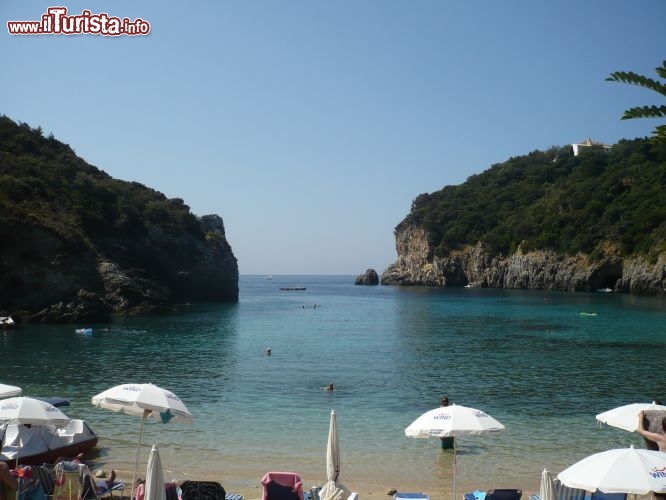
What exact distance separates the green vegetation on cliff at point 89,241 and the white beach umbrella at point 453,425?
51.3 meters

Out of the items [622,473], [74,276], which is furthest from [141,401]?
[74,276]

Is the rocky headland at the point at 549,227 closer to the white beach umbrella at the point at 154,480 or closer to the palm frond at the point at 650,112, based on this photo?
the palm frond at the point at 650,112

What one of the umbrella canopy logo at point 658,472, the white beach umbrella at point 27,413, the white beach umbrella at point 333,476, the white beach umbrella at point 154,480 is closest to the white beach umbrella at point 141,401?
the white beach umbrella at point 27,413

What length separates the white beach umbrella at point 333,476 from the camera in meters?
9.82

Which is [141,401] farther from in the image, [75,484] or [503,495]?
[503,495]

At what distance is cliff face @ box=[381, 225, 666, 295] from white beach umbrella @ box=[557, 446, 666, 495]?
301ft

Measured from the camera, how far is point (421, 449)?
15633 millimetres

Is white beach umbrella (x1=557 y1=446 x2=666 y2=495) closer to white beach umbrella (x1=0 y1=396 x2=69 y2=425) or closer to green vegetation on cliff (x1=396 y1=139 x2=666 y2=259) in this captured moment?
white beach umbrella (x1=0 y1=396 x2=69 y2=425)

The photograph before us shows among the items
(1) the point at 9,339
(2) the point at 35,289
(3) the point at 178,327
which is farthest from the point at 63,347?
(2) the point at 35,289

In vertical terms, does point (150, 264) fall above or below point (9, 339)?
above

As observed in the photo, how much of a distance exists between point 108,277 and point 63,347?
26.4 meters

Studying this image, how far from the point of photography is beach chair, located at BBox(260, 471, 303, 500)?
9.66 m

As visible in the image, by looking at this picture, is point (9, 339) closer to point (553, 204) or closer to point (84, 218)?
point (84, 218)

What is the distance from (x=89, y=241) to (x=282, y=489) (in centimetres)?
6279
